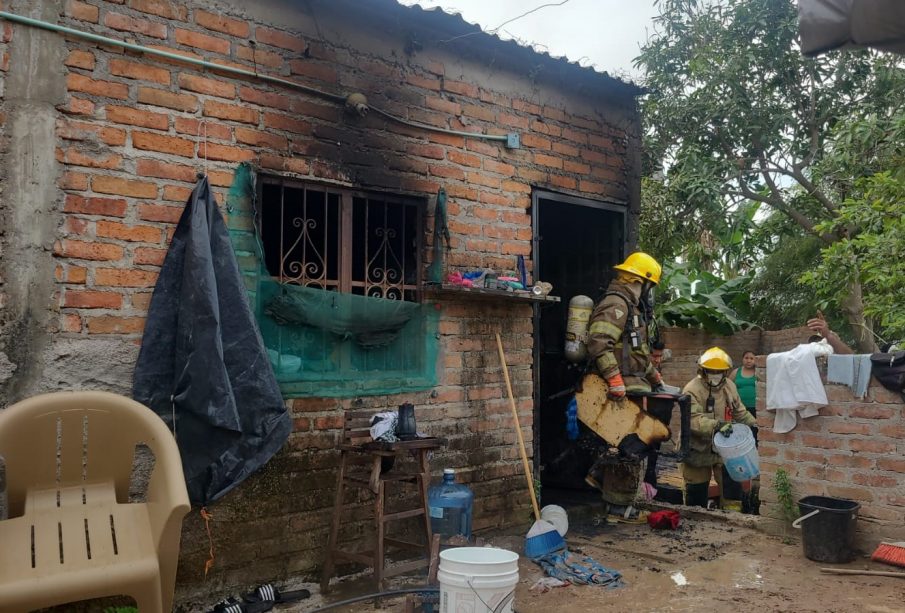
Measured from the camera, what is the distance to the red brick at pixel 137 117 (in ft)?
13.0

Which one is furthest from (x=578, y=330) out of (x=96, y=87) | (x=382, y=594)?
(x=96, y=87)

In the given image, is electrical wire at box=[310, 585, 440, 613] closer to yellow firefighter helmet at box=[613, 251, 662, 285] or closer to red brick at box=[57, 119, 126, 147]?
red brick at box=[57, 119, 126, 147]

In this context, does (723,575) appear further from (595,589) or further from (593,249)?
(593,249)

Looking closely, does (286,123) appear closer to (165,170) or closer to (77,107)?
(165,170)

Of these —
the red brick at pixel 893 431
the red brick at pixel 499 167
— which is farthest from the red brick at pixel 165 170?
the red brick at pixel 893 431

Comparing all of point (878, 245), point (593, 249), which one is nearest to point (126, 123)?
point (593, 249)

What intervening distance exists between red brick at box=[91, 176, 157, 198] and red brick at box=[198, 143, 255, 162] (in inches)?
14.2

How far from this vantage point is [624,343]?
6344mm

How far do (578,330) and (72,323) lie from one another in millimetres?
3947

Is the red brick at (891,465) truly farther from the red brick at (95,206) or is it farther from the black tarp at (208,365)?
the red brick at (95,206)

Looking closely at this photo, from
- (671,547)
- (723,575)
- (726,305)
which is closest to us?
(723,575)

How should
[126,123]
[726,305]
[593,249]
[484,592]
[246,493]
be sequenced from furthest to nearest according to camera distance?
1. [726,305]
2. [593,249]
3. [246,493]
4. [126,123]
5. [484,592]

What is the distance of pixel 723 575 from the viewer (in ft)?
16.1

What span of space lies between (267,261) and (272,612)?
2191 mm
